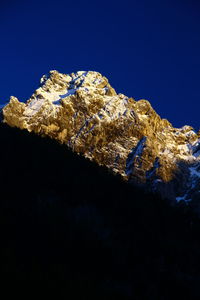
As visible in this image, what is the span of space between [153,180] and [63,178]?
8237 centimetres

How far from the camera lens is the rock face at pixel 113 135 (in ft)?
513

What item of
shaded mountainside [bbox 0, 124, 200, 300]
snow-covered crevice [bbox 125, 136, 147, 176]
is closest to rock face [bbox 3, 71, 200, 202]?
snow-covered crevice [bbox 125, 136, 147, 176]

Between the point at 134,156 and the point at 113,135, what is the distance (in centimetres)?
1244

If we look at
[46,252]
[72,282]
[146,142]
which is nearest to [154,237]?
[46,252]

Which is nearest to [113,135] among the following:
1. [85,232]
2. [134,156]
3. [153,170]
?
[134,156]

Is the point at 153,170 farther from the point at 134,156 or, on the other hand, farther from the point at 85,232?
the point at 85,232

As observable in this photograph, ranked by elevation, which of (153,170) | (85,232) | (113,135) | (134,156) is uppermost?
(113,135)

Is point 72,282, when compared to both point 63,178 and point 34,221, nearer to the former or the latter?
point 34,221

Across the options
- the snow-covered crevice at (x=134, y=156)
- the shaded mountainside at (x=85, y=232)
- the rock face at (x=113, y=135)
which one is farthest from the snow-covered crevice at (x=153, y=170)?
the shaded mountainside at (x=85, y=232)

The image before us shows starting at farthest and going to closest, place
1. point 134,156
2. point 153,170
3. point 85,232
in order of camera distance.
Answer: point 134,156 < point 153,170 < point 85,232

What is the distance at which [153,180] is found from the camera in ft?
502

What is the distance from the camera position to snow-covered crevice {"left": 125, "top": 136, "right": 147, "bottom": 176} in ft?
517

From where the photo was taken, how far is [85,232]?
184ft

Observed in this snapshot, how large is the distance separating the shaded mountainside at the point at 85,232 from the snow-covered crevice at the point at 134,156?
65832mm
